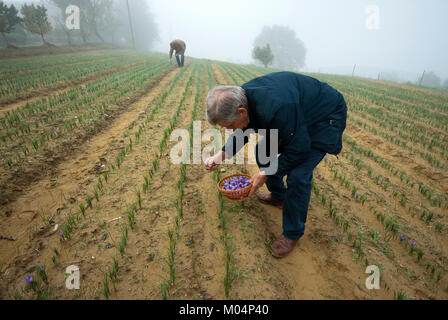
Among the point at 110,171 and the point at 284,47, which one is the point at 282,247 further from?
the point at 284,47

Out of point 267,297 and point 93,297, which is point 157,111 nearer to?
point 93,297

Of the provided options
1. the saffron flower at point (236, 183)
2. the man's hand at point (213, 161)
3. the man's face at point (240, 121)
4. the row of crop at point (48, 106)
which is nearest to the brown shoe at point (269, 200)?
the saffron flower at point (236, 183)

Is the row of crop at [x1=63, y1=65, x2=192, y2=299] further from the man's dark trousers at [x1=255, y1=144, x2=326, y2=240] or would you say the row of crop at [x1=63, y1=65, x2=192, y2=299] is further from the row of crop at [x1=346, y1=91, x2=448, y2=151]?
the row of crop at [x1=346, y1=91, x2=448, y2=151]

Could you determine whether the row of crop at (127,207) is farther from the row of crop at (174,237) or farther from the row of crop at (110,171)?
the row of crop at (174,237)

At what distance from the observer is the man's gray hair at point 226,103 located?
1.92 metres

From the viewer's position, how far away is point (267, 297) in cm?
199

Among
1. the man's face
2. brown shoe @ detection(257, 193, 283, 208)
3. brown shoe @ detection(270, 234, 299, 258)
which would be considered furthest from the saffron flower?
the man's face

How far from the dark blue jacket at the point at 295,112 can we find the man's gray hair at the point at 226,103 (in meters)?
0.12

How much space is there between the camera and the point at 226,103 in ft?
6.30

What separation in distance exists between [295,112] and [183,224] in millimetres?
1930

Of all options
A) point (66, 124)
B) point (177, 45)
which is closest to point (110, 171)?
point (66, 124)

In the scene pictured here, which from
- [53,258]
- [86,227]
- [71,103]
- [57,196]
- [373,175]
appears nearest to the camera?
[53,258]

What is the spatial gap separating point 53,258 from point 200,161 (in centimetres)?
267

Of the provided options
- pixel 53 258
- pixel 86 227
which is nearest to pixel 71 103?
pixel 86 227
